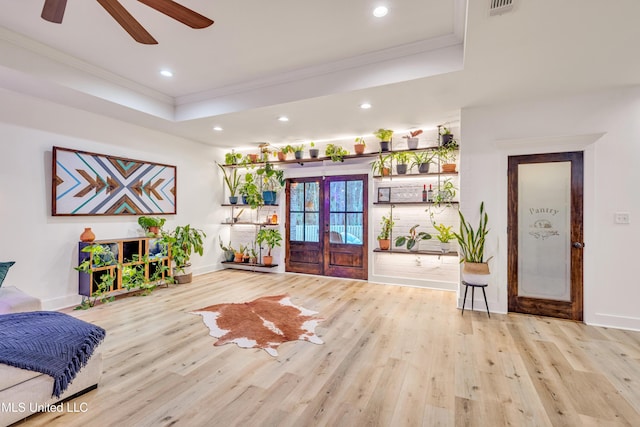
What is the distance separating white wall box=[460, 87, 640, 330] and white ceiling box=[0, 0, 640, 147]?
23 centimetres

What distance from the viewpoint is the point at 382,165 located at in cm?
521

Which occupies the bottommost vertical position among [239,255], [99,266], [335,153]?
[239,255]

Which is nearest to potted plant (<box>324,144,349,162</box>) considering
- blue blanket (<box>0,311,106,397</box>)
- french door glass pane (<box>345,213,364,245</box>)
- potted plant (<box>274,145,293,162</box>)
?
potted plant (<box>274,145,293,162</box>)

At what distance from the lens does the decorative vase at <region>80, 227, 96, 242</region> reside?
4.08 meters

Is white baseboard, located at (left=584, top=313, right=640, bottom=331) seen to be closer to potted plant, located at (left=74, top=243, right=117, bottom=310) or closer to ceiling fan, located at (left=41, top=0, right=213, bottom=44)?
ceiling fan, located at (left=41, top=0, right=213, bottom=44)

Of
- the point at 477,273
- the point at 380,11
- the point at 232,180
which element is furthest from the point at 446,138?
the point at 232,180

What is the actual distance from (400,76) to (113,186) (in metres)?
4.38

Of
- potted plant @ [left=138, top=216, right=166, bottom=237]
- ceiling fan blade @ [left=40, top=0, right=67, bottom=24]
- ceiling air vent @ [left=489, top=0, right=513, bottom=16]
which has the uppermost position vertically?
ceiling air vent @ [left=489, top=0, right=513, bottom=16]

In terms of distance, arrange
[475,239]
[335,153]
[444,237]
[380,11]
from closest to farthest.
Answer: [380,11], [475,239], [444,237], [335,153]

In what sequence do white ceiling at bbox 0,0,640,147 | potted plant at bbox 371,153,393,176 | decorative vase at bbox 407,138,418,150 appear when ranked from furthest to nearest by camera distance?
potted plant at bbox 371,153,393,176 < decorative vase at bbox 407,138,418,150 < white ceiling at bbox 0,0,640,147

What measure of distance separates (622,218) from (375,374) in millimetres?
3369

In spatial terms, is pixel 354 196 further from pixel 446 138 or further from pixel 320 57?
pixel 320 57

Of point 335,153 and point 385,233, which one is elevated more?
point 335,153

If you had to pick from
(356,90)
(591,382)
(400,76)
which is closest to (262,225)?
(356,90)
